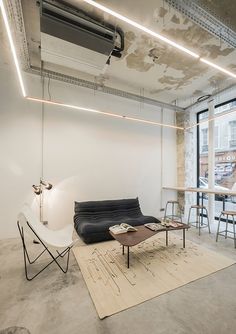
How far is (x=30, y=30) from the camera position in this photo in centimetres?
299

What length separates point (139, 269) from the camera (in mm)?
2705

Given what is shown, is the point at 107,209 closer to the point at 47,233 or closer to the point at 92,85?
the point at 47,233

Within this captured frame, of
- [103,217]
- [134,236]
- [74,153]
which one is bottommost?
[103,217]

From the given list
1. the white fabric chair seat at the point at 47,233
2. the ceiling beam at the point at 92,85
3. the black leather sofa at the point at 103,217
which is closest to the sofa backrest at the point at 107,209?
the black leather sofa at the point at 103,217

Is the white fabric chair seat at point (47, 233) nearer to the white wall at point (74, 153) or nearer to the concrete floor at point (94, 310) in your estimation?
the concrete floor at point (94, 310)

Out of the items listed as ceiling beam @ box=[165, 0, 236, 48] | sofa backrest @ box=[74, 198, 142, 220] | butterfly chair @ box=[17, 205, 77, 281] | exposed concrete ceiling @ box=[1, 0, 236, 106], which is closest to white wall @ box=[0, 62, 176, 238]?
sofa backrest @ box=[74, 198, 142, 220]

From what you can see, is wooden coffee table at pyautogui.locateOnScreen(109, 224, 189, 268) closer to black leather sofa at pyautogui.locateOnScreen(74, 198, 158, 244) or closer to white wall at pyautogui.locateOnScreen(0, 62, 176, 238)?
black leather sofa at pyautogui.locateOnScreen(74, 198, 158, 244)

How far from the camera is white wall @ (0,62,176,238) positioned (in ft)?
13.5

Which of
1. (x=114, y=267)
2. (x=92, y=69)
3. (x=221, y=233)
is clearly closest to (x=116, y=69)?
(x=92, y=69)

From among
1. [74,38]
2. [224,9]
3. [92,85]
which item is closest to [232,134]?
[224,9]

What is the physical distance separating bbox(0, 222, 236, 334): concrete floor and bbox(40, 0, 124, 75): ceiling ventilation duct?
352cm

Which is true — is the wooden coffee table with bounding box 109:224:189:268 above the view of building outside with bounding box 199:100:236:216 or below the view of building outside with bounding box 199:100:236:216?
below

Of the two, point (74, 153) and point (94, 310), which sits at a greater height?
point (74, 153)

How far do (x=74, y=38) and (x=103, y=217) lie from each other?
3.70 metres
